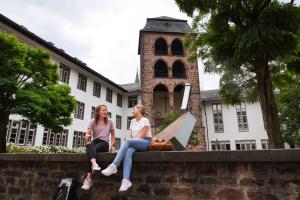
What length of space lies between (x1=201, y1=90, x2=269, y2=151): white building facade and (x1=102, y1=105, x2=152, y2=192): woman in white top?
25275 mm

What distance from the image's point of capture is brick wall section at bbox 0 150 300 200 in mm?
3711

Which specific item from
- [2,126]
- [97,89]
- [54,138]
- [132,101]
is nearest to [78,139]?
[54,138]

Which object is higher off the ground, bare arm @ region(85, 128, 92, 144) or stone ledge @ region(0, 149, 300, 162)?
bare arm @ region(85, 128, 92, 144)

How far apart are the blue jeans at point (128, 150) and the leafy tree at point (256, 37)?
5.58m

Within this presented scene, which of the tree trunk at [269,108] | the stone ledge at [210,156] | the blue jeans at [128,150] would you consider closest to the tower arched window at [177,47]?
the tree trunk at [269,108]

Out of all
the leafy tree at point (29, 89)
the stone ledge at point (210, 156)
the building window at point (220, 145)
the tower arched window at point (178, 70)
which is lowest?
the stone ledge at point (210, 156)

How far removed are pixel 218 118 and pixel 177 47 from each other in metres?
10.4

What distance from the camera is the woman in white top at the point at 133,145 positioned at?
428 cm

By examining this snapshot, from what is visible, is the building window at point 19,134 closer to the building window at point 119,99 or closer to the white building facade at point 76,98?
the white building facade at point 76,98

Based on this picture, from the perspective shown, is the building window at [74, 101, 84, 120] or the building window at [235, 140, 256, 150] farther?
the building window at [235, 140, 256, 150]

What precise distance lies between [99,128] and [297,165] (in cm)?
345

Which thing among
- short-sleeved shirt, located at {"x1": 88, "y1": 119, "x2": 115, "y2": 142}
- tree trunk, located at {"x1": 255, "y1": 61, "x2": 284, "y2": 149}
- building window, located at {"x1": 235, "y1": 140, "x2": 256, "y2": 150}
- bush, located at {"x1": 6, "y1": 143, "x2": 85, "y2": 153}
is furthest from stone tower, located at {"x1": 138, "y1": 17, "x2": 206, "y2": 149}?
short-sleeved shirt, located at {"x1": 88, "y1": 119, "x2": 115, "y2": 142}

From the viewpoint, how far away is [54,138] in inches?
847

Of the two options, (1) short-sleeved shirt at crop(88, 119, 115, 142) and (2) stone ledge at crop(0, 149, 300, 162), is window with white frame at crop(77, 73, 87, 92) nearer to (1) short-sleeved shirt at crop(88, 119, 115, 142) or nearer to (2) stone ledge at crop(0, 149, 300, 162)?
(1) short-sleeved shirt at crop(88, 119, 115, 142)
